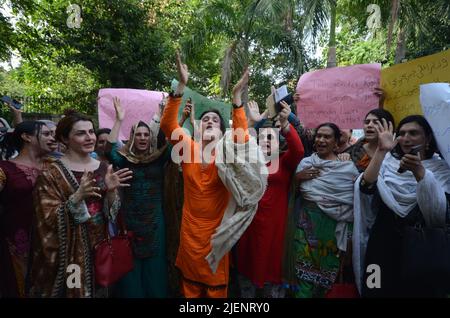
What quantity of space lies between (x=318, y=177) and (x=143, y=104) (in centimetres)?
190

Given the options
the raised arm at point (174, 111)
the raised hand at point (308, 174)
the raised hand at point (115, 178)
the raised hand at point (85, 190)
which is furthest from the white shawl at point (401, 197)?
the raised hand at point (85, 190)

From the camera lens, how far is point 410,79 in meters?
2.90

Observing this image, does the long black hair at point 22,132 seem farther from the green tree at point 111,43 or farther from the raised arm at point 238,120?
the green tree at point 111,43

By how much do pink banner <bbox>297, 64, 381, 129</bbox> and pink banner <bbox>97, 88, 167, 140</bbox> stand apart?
4.83 feet

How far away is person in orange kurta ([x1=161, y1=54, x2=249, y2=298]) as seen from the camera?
2.61 meters

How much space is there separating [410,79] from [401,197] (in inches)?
41.7

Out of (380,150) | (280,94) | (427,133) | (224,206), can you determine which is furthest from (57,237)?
(427,133)

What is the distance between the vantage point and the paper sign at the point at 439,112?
228cm

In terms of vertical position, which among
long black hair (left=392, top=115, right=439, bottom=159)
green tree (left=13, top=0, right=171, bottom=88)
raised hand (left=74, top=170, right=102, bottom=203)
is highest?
green tree (left=13, top=0, right=171, bottom=88)

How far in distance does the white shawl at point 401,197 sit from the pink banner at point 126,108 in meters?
2.15

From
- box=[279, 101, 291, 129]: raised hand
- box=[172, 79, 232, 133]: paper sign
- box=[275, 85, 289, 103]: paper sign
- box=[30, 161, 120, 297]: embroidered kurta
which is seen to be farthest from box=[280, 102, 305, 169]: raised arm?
box=[30, 161, 120, 297]: embroidered kurta

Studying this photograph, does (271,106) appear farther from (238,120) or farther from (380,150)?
(380,150)

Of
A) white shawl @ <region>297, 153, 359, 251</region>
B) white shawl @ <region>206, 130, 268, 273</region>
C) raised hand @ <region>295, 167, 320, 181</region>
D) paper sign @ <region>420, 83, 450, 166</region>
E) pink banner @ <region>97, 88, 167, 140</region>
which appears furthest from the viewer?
pink banner @ <region>97, 88, 167, 140</region>

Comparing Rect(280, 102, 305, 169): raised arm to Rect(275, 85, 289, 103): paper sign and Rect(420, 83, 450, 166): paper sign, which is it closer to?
Rect(275, 85, 289, 103): paper sign
